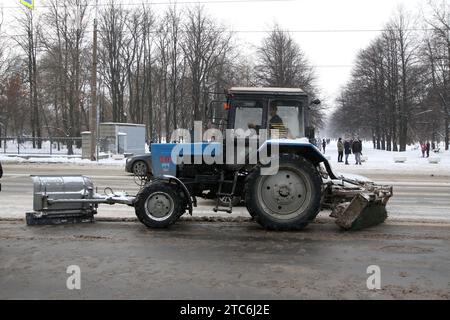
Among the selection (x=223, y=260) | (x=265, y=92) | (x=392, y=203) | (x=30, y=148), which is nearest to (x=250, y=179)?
(x=265, y=92)

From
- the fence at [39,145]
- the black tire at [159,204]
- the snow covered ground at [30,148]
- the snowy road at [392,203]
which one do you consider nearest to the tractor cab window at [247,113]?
the black tire at [159,204]

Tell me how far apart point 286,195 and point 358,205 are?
1.07 meters

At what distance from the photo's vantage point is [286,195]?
6.84 metres

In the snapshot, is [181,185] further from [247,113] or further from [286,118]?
[286,118]

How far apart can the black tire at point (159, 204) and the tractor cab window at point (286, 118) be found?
1.93 meters

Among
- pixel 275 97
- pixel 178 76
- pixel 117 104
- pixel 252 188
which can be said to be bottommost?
pixel 252 188

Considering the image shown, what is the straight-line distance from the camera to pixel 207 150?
285 inches

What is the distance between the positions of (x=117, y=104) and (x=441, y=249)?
44.8m

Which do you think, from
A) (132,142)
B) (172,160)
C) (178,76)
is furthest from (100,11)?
(172,160)

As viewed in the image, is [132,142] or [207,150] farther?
[132,142]

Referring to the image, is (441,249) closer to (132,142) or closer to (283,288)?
(283,288)

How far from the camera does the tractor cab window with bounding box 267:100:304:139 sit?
7449 mm

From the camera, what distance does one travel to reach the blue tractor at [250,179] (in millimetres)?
6801

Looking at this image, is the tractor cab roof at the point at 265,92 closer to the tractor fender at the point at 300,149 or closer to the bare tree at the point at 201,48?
the tractor fender at the point at 300,149
